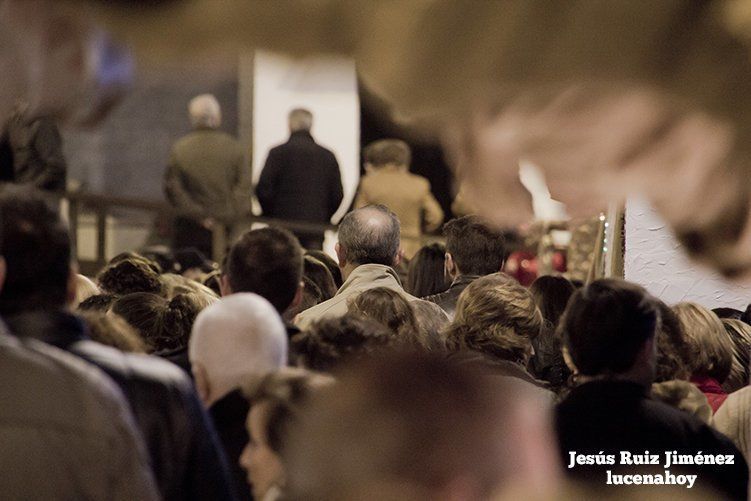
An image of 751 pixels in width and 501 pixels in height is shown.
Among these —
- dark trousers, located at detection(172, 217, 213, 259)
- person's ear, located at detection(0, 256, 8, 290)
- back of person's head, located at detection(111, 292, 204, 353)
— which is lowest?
dark trousers, located at detection(172, 217, 213, 259)

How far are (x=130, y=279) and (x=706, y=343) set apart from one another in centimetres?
239

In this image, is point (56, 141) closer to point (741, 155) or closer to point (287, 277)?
point (741, 155)

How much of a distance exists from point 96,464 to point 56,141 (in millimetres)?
958

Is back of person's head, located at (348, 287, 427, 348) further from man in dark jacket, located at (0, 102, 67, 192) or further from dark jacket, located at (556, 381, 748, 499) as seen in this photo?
man in dark jacket, located at (0, 102, 67, 192)

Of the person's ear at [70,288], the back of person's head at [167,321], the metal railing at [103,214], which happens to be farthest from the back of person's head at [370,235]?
the metal railing at [103,214]

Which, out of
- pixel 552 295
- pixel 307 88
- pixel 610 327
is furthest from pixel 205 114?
pixel 552 295

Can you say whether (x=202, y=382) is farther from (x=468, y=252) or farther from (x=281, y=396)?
(x=468, y=252)

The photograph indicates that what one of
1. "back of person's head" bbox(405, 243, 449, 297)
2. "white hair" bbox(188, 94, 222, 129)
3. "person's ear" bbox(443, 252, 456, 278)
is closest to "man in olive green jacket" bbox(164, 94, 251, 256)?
"white hair" bbox(188, 94, 222, 129)

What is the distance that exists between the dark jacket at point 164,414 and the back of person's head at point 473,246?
2.78 m

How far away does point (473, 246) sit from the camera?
5859 mm

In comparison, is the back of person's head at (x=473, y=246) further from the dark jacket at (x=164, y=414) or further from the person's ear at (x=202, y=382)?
the dark jacket at (x=164, y=414)

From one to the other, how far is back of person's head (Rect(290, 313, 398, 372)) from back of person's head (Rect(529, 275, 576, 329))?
7.04 ft

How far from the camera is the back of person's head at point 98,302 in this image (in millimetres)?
5203

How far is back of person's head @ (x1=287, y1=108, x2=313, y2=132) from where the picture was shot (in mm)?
1982
